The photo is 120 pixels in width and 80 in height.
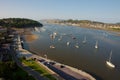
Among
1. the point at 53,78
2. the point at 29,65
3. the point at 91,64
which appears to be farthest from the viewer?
the point at 91,64

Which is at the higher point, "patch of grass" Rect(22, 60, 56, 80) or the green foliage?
the green foliage

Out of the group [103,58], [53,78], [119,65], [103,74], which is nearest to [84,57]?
[103,58]

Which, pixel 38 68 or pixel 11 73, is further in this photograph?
pixel 38 68

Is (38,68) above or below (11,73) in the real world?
below

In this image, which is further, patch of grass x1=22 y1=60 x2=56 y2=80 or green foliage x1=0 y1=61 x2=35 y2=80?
patch of grass x1=22 y1=60 x2=56 y2=80

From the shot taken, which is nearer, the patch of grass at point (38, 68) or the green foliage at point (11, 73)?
the green foliage at point (11, 73)

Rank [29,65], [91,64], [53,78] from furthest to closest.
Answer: [91,64]
[29,65]
[53,78]

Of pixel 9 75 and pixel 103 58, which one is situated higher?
pixel 9 75

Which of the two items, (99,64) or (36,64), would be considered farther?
(99,64)

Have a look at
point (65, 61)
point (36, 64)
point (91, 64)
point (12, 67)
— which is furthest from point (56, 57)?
point (12, 67)

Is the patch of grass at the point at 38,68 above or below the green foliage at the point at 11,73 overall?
below

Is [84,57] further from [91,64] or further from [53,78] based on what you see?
[53,78]
